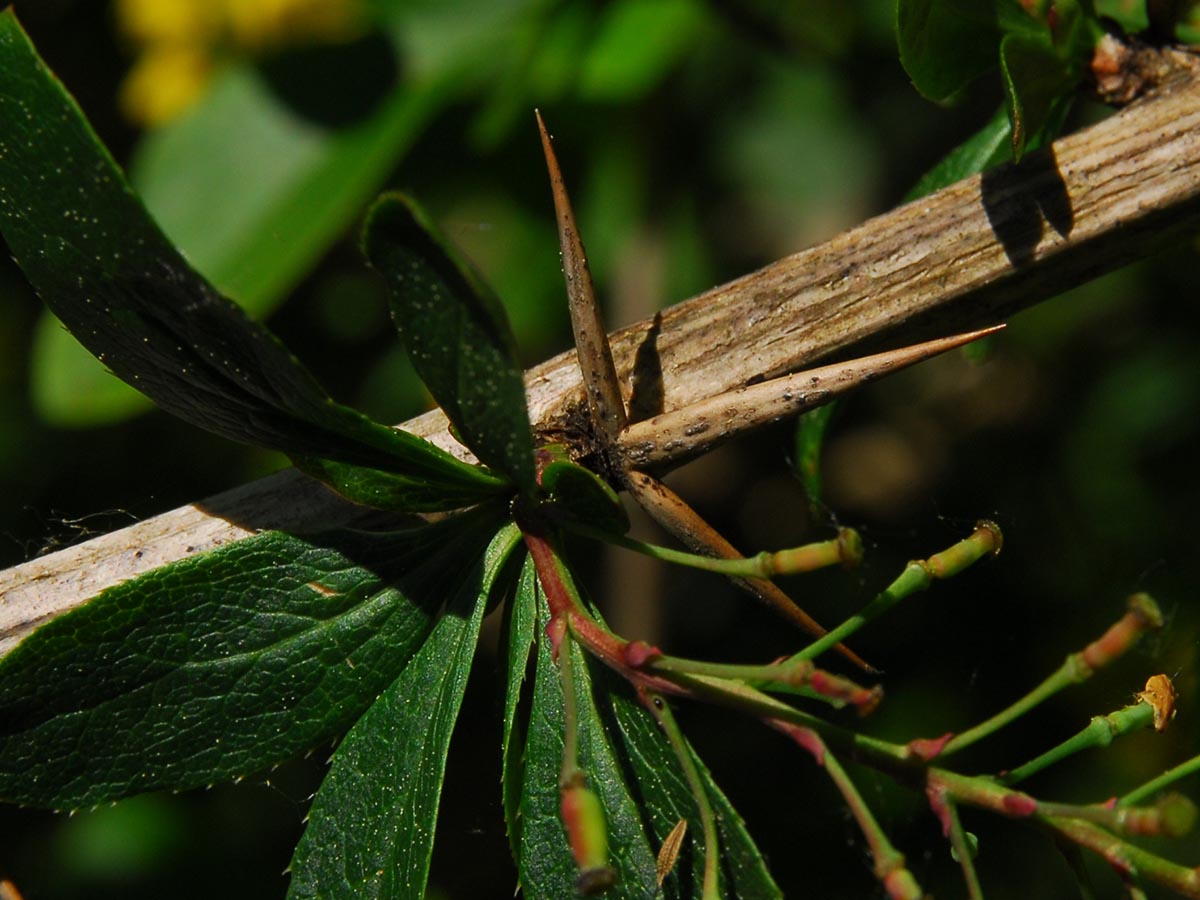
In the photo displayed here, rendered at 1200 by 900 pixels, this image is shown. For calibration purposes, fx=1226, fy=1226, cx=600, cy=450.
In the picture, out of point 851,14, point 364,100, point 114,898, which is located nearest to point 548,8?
point 364,100

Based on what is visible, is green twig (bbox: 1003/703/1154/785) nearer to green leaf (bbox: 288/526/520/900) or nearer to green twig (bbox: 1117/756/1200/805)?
green twig (bbox: 1117/756/1200/805)

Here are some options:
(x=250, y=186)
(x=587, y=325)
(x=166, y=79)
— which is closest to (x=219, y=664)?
(x=587, y=325)

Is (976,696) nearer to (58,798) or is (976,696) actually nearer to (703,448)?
(703,448)

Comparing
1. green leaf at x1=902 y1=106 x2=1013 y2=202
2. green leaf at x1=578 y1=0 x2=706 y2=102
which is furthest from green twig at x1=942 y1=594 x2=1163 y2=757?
green leaf at x1=578 y1=0 x2=706 y2=102

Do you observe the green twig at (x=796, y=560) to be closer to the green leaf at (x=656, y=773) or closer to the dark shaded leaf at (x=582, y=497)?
the dark shaded leaf at (x=582, y=497)

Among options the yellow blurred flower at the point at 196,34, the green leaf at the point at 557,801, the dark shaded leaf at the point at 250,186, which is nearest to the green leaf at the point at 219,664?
the green leaf at the point at 557,801

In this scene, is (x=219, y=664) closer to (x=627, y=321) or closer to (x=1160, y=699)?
(x=1160, y=699)
